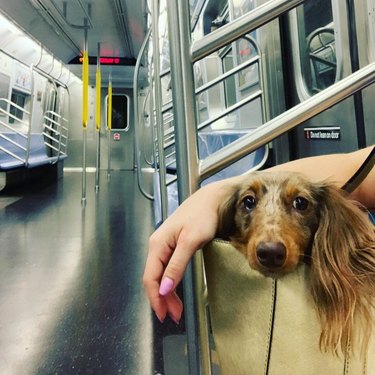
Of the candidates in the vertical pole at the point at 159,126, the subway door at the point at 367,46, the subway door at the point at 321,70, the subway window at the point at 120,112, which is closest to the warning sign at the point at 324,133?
the subway door at the point at 321,70

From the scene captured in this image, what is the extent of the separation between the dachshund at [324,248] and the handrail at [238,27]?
0.21m

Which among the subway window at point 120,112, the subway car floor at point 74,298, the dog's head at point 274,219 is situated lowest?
the subway car floor at point 74,298

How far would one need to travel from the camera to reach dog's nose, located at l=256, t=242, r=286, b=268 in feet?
0.99

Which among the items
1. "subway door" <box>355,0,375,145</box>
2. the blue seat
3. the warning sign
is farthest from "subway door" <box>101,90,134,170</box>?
"subway door" <box>355,0,375,145</box>

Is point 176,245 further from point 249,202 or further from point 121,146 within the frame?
point 121,146

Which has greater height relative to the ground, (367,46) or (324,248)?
(367,46)

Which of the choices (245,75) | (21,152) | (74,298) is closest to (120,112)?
(21,152)

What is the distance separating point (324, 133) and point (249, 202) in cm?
112

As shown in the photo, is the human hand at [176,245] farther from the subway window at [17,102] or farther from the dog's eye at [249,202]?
the subway window at [17,102]

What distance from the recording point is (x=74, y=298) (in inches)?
58.7

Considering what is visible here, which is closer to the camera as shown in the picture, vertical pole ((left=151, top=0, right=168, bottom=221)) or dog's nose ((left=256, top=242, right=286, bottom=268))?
dog's nose ((left=256, top=242, right=286, bottom=268))

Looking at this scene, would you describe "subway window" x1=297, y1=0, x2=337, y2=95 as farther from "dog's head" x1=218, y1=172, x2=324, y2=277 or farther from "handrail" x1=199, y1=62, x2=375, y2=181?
"dog's head" x1=218, y1=172, x2=324, y2=277

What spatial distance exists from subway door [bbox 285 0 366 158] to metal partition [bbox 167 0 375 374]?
87cm

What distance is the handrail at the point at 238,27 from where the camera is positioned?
0.44 m
